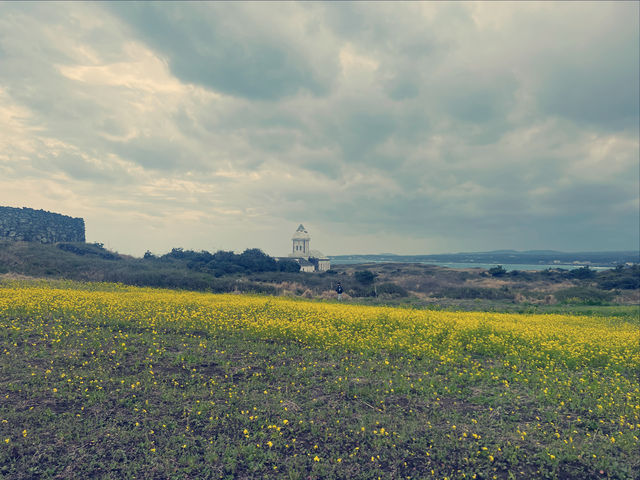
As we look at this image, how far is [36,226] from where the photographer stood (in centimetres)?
5462

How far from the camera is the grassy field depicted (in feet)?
19.6

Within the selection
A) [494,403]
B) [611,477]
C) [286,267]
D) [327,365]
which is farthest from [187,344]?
[286,267]

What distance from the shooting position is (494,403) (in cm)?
845

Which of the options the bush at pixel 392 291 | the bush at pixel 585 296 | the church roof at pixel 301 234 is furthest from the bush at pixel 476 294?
the church roof at pixel 301 234

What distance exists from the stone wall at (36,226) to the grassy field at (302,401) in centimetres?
4857

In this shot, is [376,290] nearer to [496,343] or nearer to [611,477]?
[496,343]

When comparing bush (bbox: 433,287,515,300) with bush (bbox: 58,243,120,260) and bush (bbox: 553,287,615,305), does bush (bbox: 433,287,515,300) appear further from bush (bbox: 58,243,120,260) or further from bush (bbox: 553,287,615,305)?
bush (bbox: 58,243,120,260)

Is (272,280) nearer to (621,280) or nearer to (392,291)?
(392,291)

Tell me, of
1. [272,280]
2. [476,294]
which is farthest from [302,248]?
[476,294]

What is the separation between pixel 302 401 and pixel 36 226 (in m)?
63.4

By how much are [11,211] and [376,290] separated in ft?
176

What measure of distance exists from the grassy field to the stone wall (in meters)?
48.6

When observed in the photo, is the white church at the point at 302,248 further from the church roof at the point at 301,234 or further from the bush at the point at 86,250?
the bush at the point at 86,250

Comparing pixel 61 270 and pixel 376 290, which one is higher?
pixel 61 270
